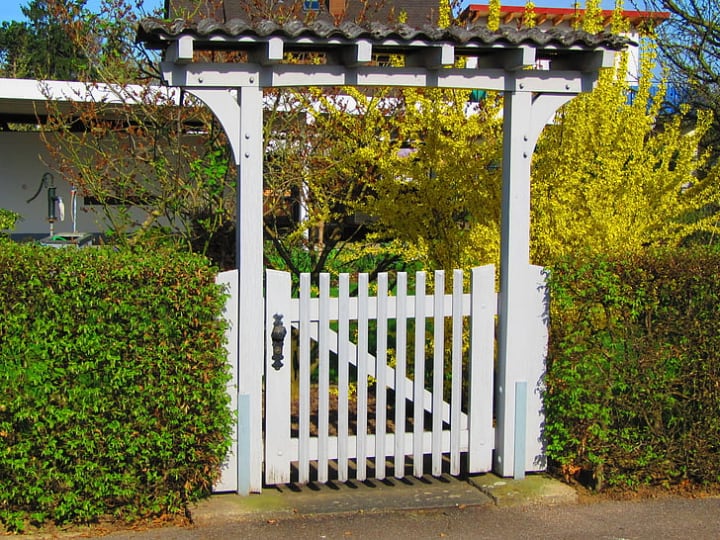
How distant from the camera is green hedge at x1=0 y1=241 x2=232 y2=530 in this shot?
4363mm

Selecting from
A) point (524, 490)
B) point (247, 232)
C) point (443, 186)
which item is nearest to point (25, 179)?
point (443, 186)

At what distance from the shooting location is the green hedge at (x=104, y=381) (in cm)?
436

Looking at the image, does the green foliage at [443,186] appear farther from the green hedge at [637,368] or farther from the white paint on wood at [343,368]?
the white paint on wood at [343,368]

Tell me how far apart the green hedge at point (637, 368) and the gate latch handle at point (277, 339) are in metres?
1.56

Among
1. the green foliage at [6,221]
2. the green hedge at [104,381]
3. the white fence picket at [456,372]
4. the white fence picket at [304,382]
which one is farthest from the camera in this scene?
the green foliage at [6,221]

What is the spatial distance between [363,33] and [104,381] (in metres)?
2.21

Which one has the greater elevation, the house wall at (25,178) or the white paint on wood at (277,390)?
the house wall at (25,178)

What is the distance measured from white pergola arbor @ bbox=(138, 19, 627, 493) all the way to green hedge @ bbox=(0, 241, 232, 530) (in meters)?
0.30

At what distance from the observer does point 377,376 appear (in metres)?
5.17

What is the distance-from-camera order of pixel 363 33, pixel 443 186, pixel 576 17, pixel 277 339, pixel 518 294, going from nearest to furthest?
pixel 363 33
pixel 277 339
pixel 518 294
pixel 443 186
pixel 576 17

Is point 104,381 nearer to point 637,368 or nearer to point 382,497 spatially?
point 382,497

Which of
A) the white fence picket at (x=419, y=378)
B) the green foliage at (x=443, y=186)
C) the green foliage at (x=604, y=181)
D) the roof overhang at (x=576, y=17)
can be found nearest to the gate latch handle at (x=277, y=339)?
the white fence picket at (x=419, y=378)

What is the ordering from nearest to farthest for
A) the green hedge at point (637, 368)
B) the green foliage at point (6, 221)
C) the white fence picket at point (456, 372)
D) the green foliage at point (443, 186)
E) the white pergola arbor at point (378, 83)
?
the white pergola arbor at point (378, 83) → the green hedge at point (637, 368) → the white fence picket at point (456, 372) → the green foliage at point (6, 221) → the green foliage at point (443, 186)

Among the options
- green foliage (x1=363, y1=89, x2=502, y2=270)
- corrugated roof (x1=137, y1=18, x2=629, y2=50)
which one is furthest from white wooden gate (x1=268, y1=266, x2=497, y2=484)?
green foliage (x1=363, y1=89, x2=502, y2=270)
